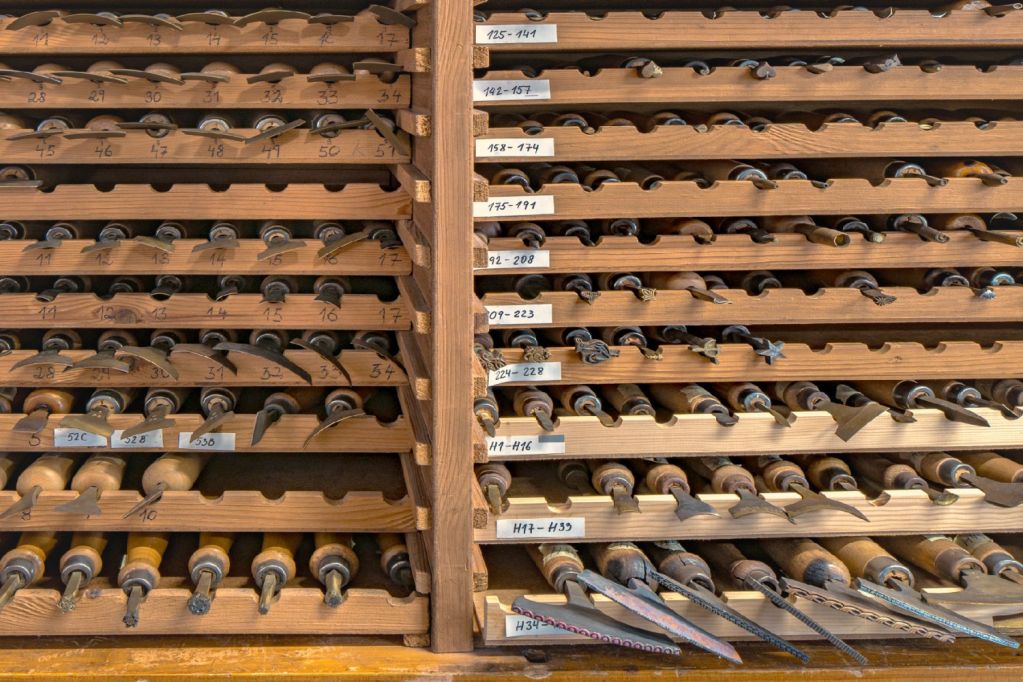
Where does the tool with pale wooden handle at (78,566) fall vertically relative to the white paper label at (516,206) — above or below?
below

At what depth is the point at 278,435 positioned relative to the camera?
Result: 1440mm

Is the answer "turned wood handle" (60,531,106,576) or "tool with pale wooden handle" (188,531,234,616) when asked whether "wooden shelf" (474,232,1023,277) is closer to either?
"tool with pale wooden handle" (188,531,234,616)

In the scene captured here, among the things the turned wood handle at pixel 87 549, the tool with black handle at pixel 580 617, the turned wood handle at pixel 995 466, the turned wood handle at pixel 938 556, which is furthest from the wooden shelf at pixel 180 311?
the turned wood handle at pixel 995 466

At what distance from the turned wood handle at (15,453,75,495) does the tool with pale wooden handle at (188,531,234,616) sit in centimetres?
28

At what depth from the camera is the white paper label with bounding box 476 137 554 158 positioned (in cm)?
135

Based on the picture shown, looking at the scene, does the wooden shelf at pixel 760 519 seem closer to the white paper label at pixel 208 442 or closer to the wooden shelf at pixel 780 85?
the white paper label at pixel 208 442

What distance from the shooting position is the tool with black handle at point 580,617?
121cm

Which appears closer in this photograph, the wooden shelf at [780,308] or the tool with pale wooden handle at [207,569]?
the tool with pale wooden handle at [207,569]

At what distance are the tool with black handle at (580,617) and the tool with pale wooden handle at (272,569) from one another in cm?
41

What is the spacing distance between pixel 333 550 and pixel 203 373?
1.31 feet

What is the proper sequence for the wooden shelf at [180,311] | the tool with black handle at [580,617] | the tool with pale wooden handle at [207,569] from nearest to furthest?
the tool with black handle at [580,617] → the tool with pale wooden handle at [207,569] → the wooden shelf at [180,311]

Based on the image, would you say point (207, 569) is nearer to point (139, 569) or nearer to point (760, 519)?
point (139, 569)

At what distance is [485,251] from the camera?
4.04 feet

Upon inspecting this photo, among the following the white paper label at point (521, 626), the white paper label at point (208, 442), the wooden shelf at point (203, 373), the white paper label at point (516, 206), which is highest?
the white paper label at point (516, 206)
